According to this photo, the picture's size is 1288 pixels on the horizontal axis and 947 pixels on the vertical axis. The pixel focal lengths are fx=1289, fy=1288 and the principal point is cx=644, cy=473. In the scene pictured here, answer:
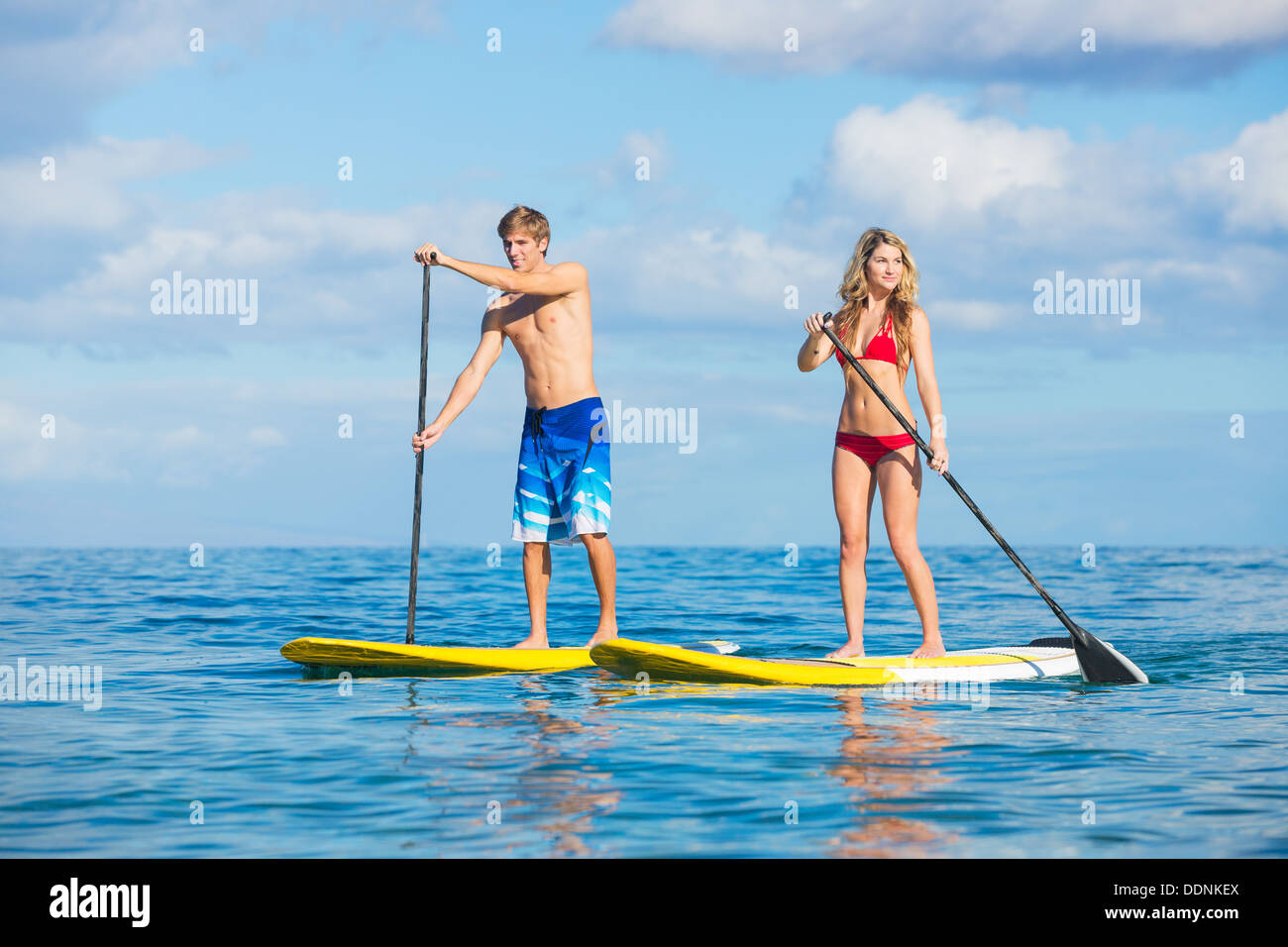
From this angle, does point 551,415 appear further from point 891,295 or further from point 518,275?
point 891,295

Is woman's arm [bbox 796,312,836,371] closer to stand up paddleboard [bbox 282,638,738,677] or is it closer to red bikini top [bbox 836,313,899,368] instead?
red bikini top [bbox 836,313,899,368]

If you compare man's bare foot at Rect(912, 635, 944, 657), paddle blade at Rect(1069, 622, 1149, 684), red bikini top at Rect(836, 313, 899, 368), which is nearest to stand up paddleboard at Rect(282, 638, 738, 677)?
man's bare foot at Rect(912, 635, 944, 657)

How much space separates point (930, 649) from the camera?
A: 24.8ft

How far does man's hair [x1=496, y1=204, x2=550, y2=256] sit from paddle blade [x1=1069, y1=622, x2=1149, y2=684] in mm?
3953

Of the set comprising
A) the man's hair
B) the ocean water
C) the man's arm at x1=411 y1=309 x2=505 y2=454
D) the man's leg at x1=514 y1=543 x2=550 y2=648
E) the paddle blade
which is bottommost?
the ocean water

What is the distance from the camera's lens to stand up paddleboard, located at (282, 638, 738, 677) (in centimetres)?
762

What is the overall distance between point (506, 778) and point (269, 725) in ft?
5.79

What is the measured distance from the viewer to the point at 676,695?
6.92 meters

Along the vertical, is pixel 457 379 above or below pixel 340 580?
above

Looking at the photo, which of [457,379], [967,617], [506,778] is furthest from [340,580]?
[506,778]

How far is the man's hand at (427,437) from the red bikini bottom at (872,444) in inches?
95.3

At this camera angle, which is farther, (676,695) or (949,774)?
(676,695)
